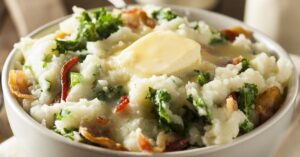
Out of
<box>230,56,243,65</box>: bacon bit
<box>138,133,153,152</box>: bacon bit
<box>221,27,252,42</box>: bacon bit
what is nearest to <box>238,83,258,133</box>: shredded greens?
<box>230,56,243,65</box>: bacon bit

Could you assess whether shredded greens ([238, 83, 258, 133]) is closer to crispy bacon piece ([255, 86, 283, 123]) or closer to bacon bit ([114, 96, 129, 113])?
crispy bacon piece ([255, 86, 283, 123])

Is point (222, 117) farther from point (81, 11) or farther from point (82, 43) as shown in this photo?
point (81, 11)

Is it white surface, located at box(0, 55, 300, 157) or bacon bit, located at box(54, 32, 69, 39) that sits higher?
bacon bit, located at box(54, 32, 69, 39)

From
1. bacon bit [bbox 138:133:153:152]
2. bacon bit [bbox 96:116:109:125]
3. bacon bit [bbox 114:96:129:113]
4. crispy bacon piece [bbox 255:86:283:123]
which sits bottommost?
crispy bacon piece [bbox 255:86:283:123]

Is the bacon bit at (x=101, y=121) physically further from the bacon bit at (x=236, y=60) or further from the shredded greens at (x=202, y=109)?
the bacon bit at (x=236, y=60)

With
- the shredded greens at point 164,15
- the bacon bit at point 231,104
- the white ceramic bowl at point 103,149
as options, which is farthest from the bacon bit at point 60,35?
the bacon bit at point 231,104

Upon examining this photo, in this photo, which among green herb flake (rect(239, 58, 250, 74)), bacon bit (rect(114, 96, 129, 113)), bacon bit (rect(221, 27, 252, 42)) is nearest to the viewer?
bacon bit (rect(114, 96, 129, 113))

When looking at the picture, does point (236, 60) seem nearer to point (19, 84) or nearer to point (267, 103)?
point (267, 103)
